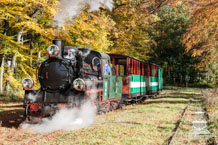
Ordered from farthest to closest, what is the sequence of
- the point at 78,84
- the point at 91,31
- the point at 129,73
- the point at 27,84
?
1. the point at 91,31
2. the point at 129,73
3. the point at 27,84
4. the point at 78,84

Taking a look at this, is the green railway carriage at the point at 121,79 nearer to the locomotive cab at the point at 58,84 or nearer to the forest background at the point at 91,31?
the locomotive cab at the point at 58,84

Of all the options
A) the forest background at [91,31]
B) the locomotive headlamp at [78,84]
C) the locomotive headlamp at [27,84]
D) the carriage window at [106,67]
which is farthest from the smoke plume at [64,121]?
the forest background at [91,31]

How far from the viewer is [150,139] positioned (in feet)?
23.6

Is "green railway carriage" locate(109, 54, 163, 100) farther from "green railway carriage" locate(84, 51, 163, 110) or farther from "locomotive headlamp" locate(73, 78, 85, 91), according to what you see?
"locomotive headlamp" locate(73, 78, 85, 91)

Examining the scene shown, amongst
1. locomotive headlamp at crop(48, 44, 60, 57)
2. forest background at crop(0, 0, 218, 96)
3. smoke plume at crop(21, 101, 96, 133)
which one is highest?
forest background at crop(0, 0, 218, 96)

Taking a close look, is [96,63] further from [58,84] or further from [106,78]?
[58,84]

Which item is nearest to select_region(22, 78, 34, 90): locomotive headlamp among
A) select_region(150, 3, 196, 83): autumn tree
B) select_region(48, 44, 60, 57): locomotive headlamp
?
select_region(48, 44, 60, 57): locomotive headlamp

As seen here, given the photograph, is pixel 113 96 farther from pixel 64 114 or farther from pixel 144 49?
pixel 144 49

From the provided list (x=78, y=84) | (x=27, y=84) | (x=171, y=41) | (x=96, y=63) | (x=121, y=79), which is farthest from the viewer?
(x=171, y=41)

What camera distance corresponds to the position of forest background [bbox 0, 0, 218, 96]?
13062 mm

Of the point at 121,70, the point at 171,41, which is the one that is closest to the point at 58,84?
the point at 121,70

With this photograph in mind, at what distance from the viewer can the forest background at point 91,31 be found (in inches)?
514

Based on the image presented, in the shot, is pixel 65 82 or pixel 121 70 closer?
pixel 65 82

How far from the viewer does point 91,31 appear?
16.5m
